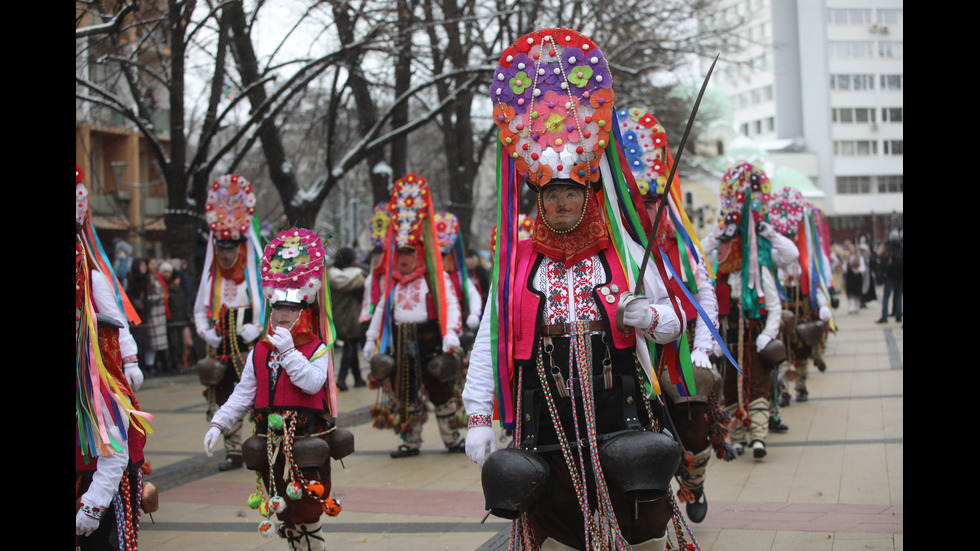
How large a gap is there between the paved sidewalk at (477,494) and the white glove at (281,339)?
158cm

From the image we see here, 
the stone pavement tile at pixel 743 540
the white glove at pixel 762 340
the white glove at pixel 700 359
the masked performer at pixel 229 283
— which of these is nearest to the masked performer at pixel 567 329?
the white glove at pixel 700 359

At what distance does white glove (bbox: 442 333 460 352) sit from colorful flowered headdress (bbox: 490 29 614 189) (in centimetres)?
423

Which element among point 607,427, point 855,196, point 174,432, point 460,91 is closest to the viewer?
point 607,427

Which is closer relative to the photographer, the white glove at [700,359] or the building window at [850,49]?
the white glove at [700,359]

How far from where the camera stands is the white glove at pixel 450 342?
7.71 metres

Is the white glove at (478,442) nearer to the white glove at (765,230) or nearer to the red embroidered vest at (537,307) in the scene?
the red embroidered vest at (537,307)

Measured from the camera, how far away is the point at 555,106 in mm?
3547

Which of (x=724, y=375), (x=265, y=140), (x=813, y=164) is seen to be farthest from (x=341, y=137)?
(x=813, y=164)

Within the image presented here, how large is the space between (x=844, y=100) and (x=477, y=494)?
68.7m

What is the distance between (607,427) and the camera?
3.52 m

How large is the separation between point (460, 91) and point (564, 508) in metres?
9.57

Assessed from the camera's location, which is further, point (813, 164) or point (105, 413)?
point (813, 164)
